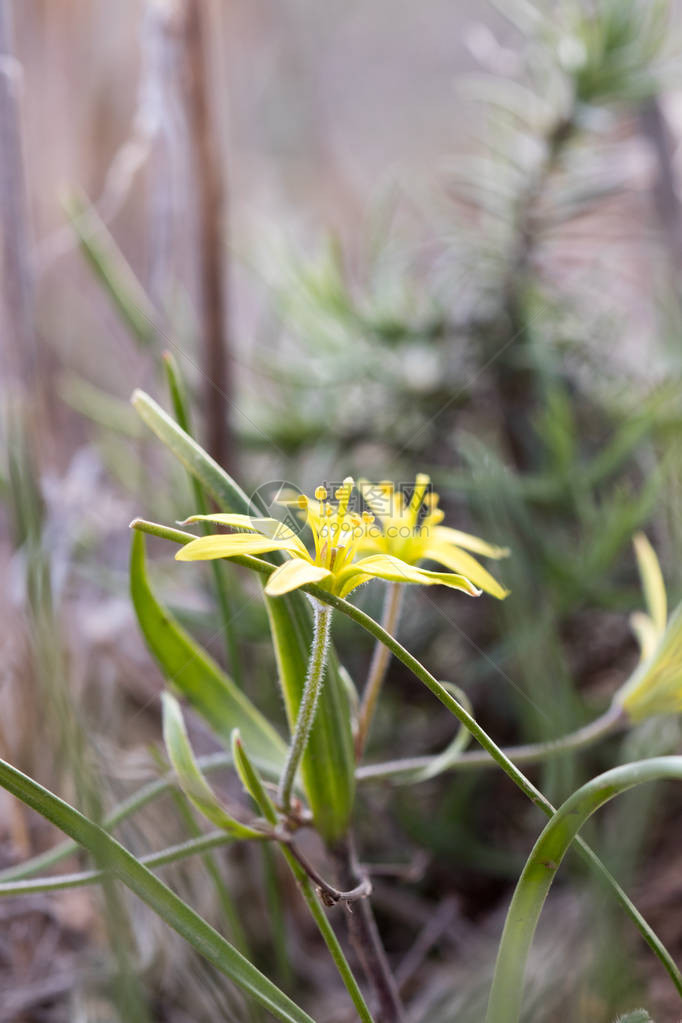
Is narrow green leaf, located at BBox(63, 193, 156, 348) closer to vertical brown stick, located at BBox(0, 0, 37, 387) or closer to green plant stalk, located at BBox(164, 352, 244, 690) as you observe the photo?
vertical brown stick, located at BBox(0, 0, 37, 387)

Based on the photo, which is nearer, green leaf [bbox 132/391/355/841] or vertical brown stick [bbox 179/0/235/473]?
green leaf [bbox 132/391/355/841]

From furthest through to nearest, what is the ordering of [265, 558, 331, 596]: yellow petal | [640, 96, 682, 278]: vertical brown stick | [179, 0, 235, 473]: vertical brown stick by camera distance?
[640, 96, 682, 278]: vertical brown stick
[179, 0, 235, 473]: vertical brown stick
[265, 558, 331, 596]: yellow petal

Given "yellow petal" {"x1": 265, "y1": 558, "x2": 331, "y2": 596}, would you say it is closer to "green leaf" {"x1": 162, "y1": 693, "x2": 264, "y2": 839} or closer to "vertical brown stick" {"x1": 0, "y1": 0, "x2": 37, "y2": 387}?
"green leaf" {"x1": 162, "y1": 693, "x2": 264, "y2": 839}

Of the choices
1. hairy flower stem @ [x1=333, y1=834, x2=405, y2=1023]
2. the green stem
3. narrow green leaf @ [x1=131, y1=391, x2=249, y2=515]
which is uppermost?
narrow green leaf @ [x1=131, y1=391, x2=249, y2=515]

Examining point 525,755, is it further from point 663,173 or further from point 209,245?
point 663,173

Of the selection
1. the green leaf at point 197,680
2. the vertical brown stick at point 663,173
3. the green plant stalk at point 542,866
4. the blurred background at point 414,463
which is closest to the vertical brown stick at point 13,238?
the blurred background at point 414,463

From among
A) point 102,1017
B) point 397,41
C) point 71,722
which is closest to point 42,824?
point 102,1017

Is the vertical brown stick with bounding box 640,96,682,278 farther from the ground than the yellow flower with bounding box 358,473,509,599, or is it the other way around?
the vertical brown stick with bounding box 640,96,682,278

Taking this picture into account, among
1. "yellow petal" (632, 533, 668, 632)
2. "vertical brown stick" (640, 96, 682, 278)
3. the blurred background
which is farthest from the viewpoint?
"vertical brown stick" (640, 96, 682, 278)

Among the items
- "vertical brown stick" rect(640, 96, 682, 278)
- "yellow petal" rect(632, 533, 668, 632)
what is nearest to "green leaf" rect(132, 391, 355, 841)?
"yellow petal" rect(632, 533, 668, 632)
